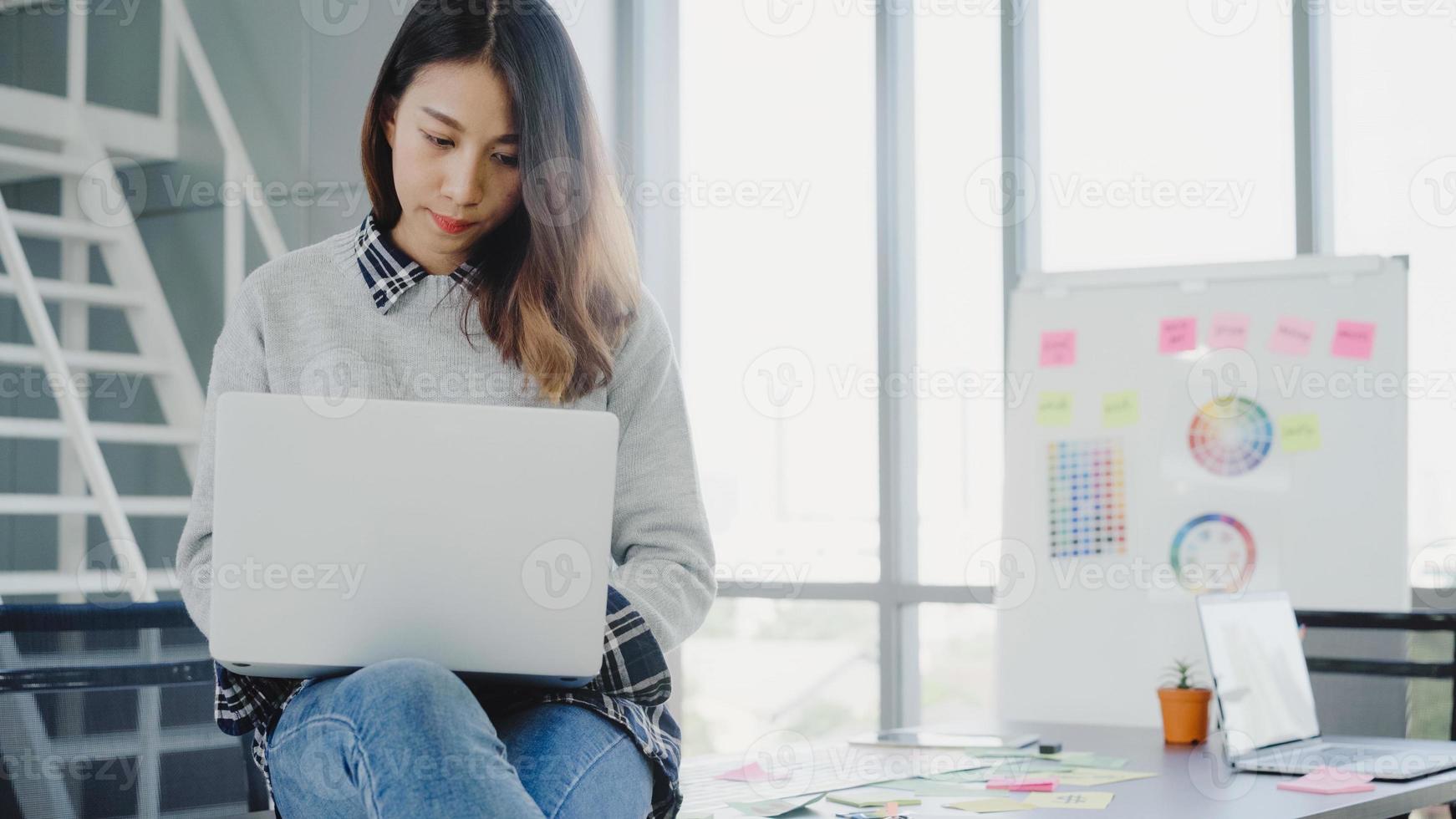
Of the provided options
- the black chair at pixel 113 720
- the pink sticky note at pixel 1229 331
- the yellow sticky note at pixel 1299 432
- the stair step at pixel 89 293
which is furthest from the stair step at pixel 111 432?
the yellow sticky note at pixel 1299 432

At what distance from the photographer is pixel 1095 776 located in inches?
69.0

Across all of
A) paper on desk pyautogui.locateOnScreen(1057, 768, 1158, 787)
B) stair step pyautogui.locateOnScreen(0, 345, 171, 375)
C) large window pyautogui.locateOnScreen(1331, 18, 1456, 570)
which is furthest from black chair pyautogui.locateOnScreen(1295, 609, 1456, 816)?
Result: stair step pyautogui.locateOnScreen(0, 345, 171, 375)

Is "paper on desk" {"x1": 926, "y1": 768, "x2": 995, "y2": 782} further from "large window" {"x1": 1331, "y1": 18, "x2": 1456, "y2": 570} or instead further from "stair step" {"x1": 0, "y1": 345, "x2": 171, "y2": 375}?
"stair step" {"x1": 0, "y1": 345, "x2": 171, "y2": 375}

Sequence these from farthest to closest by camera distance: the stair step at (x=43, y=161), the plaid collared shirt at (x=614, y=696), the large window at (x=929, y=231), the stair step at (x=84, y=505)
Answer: the large window at (x=929, y=231) < the stair step at (x=43, y=161) < the stair step at (x=84, y=505) < the plaid collared shirt at (x=614, y=696)

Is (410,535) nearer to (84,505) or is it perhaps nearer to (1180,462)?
(1180,462)

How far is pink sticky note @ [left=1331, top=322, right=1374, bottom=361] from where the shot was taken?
296cm

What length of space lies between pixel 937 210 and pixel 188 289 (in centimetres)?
196

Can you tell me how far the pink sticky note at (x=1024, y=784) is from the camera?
5.40 feet

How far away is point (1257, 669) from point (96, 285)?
2827mm

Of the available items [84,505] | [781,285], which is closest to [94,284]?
[84,505]

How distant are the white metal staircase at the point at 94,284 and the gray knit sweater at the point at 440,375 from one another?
2.00 meters

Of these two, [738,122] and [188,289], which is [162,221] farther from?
[738,122]

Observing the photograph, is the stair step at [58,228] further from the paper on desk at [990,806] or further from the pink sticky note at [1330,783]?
the pink sticky note at [1330,783]

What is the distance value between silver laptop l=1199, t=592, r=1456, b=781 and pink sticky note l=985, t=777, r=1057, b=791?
283mm
